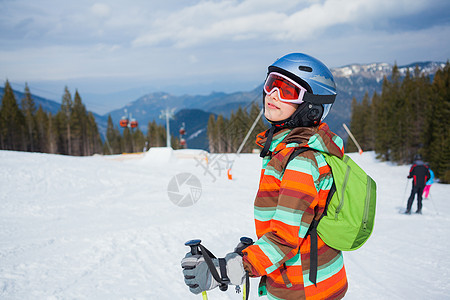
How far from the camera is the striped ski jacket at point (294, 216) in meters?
1.59

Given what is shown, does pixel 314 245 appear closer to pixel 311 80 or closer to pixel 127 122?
pixel 311 80

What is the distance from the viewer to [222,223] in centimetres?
823

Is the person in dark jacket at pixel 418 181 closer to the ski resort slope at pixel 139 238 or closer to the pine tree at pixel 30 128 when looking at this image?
the ski resort slope at pixel 139 238

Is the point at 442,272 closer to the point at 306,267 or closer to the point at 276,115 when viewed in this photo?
the point at 306,267

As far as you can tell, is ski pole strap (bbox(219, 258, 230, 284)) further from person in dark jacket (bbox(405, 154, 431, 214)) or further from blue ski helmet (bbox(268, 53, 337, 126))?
person in dark jacket (bbox(405, 154, 431, 214))

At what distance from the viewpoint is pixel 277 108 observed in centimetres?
197

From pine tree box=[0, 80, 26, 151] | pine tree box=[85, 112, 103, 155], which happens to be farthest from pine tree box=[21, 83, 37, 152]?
pine tree box=[85, 112, 103, 155]

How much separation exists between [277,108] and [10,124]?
6985 centimetres

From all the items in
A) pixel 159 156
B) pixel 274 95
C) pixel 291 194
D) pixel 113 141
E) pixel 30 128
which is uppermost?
pixel 30 128

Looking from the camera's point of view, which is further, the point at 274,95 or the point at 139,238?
the point at 139,238

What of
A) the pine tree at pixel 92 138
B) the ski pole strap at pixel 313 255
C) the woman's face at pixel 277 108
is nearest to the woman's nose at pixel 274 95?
the woman's face at pixel 277 108

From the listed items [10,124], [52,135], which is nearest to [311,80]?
[10,124]

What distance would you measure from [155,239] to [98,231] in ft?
5.60

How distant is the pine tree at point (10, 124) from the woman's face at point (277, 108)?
225 ft
